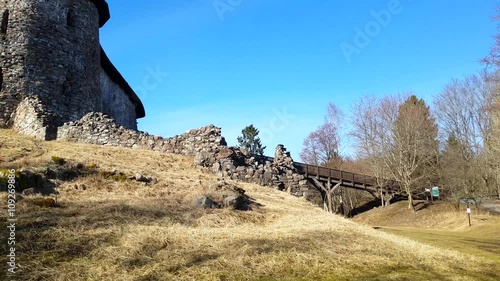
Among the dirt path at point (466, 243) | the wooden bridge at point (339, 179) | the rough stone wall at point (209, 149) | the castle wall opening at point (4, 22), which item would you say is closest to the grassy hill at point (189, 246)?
the dirt path at point (466, 243)

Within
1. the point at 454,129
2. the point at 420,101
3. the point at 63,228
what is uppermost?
the point at 420,101

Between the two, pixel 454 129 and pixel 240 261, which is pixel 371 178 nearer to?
pixel 454 129

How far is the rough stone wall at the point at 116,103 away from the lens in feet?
84.1

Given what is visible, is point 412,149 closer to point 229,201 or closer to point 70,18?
point 229,201

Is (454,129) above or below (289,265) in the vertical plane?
above

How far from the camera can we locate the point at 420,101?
36.6 meters

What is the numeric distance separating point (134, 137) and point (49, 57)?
7334 mm

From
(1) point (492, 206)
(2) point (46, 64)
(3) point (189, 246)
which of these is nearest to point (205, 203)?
(3) point (189, 246)

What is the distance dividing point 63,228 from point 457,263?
21.0 ft

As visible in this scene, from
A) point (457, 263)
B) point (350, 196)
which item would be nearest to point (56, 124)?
point (457, 263)

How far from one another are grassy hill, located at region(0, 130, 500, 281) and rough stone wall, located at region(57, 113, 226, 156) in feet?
22.5

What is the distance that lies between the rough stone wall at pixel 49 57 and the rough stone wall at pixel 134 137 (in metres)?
1.54

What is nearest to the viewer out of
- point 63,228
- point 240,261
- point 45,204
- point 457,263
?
point 240,261

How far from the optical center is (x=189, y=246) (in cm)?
543
